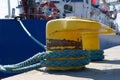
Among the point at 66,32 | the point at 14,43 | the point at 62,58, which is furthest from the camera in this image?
the point at 14,43

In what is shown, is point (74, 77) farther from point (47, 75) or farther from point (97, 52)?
point (97, 52)

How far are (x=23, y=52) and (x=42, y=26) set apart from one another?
3.02 ft

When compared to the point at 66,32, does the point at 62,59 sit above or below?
below

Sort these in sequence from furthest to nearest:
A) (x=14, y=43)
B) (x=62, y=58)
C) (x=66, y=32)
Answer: (x=14, y=43) → (x=66, y=32) → (x=62, y=58)

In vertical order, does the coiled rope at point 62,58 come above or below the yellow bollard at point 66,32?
below

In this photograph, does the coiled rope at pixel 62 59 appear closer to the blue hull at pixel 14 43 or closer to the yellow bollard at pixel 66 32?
the yellow bollard at pixel 66 32

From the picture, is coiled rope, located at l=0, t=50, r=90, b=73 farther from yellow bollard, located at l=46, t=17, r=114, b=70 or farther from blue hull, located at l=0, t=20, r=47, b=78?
blue hull, located at l=0, t=20, r=47, b=78

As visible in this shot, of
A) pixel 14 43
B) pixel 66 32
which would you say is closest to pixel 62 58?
pixel 66 32

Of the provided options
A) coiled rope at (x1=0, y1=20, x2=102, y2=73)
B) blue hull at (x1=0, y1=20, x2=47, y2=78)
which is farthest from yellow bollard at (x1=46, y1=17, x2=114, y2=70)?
blue hull at (x1=0, y1=20, x2=47, y2=78)

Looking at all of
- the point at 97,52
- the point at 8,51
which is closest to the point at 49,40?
the point at 97,52

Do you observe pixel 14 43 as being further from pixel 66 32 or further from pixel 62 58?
pixel 62 58

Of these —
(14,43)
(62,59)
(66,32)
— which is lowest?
(14,43)

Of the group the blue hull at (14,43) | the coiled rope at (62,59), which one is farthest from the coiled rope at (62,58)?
the blue hull at (14,43)

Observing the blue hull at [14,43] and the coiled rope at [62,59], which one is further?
the blue hull at [14,43]
